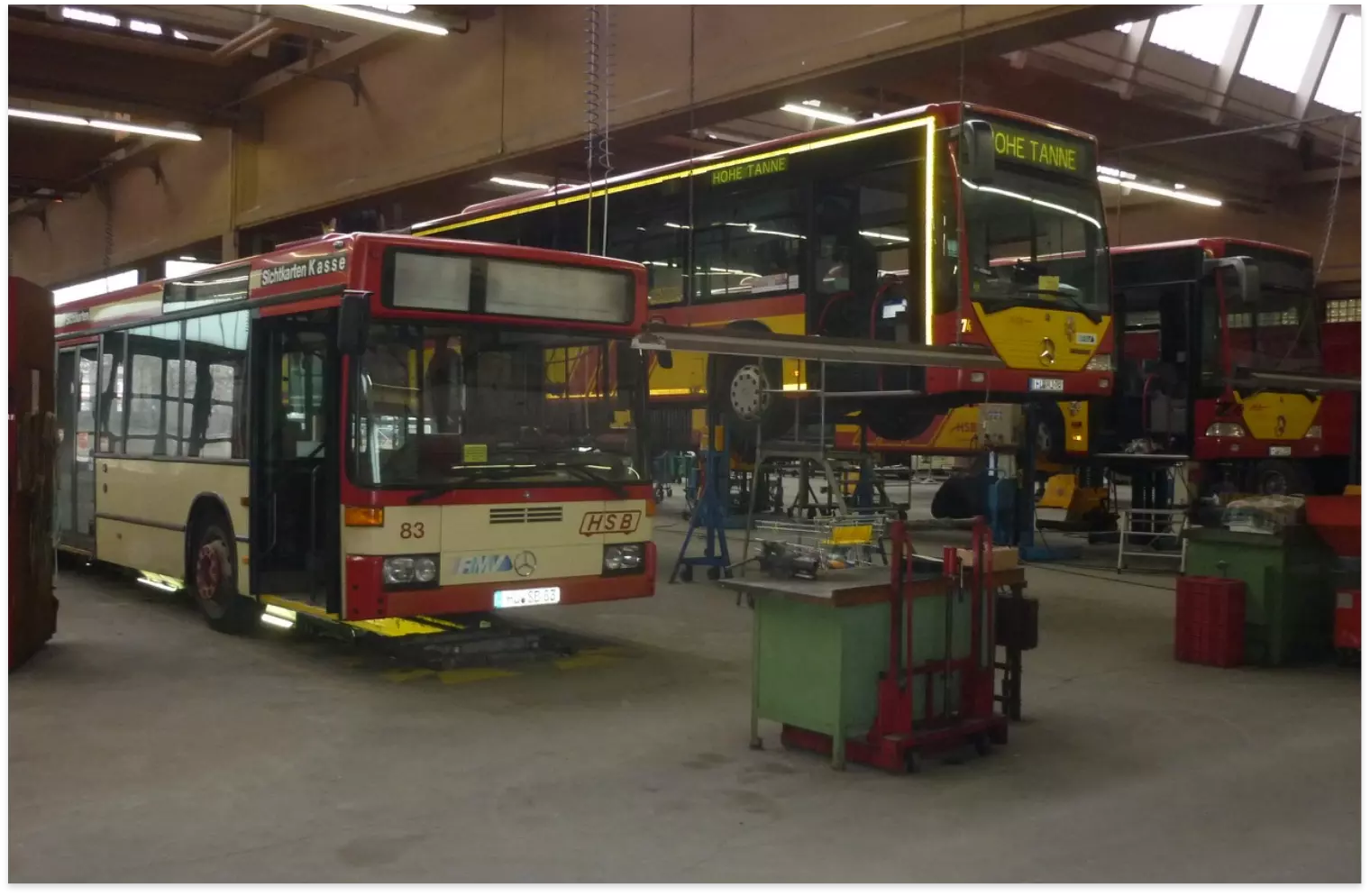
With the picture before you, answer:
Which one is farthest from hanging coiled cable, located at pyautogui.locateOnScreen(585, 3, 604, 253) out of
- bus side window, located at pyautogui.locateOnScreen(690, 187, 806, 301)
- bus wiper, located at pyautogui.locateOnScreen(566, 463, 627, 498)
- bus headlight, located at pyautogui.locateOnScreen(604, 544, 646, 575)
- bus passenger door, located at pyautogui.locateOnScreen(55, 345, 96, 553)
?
bus passenger door, located at pyautogui.locateOnScreen(55, 345, 96, 553)

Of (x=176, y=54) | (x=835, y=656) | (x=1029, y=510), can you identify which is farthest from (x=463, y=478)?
Answer: (x=1029, y=510)

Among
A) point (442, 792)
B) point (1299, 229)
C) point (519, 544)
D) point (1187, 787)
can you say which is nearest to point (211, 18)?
point (519, 544)

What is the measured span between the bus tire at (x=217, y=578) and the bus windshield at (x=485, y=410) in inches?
83.5

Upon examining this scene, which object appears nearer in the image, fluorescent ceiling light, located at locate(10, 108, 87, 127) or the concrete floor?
the concrete floor

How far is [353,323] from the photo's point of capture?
7215mm

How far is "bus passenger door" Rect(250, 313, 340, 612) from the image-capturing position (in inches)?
334

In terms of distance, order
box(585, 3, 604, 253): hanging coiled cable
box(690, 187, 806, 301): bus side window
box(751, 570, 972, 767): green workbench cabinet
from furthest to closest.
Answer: box(690, 187, 806, 301): bus side window → box(585, 3, 604, 253): hanging coiled cable → box(751, 570, 972, 767): green workbench cabinet

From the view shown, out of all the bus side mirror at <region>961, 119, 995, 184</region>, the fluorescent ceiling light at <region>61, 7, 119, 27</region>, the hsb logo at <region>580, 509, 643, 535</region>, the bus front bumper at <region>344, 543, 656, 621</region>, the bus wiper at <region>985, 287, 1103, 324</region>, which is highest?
the fluorescent ceiling light at <region>61, 7, 119, 27</region>

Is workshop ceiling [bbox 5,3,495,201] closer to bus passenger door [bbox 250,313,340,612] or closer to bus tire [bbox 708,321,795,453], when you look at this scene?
bus passenger door [bbox 250,313,340,612]

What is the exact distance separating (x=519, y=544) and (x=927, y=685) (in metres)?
2.93

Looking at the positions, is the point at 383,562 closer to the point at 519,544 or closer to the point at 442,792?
the point at 519,544

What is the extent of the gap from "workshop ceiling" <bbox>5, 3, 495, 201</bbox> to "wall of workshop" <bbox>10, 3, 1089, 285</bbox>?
370mm

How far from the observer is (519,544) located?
26.0 feet

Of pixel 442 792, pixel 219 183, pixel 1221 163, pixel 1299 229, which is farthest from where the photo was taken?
pixel 1299 229
